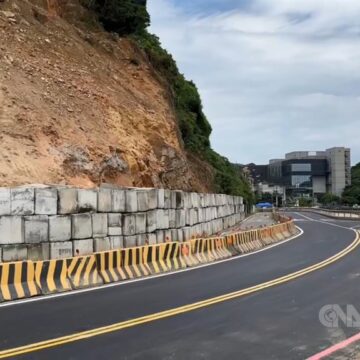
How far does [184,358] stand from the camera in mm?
7043

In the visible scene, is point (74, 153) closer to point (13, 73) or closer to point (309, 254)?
point (13, 73)

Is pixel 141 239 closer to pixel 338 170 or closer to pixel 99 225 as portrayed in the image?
pixel 99 225

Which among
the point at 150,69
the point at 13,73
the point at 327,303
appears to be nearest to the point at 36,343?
the point at 327,303

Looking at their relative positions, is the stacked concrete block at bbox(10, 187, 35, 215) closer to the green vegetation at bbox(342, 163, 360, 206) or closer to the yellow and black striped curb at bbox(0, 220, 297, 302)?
the yellow and black striped curb at bbox(0, 220, 297, 302)

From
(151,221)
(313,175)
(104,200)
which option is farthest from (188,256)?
(313,175)

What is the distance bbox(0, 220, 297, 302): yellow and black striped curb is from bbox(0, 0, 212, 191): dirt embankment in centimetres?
452

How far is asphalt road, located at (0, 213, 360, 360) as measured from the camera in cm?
745

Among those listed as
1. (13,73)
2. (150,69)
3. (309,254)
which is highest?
(150,69)

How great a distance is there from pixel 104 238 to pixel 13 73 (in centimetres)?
824

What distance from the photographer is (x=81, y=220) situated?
17016mm

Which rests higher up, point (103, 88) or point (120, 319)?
point (103, 88)

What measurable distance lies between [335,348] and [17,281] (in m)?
6.77

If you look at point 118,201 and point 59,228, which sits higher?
point 118,201

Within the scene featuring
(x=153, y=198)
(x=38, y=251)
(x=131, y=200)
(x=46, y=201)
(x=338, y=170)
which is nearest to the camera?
(x=38, y=251)
